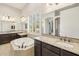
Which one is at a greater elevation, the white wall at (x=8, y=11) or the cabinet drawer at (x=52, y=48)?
the white wall at (x=8, y=11)

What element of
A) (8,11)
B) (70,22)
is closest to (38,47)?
(70,22)

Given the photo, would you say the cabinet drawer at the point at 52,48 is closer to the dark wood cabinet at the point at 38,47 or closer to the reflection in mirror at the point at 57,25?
the dark wood cabinet at the point at 38,47

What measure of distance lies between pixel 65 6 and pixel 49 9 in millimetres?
640

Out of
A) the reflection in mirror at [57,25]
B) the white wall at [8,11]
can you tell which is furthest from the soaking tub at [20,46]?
the reflection in mirror at [57,25]

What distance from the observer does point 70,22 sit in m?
2.22

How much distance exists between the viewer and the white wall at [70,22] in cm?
212

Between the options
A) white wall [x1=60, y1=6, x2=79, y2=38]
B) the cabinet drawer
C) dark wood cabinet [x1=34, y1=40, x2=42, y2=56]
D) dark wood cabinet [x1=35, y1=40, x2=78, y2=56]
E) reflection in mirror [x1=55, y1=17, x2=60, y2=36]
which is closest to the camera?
dark wood cabinet [x1=35, y1=40, x2=78, y2=56]

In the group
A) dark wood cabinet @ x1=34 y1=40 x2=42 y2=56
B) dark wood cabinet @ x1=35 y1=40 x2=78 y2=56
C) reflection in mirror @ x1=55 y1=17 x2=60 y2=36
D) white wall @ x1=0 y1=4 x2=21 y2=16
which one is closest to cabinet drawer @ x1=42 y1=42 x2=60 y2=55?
dark wood cabinet @ x1=35 y1=40 x2=78 y2=56

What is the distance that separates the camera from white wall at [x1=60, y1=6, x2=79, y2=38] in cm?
212

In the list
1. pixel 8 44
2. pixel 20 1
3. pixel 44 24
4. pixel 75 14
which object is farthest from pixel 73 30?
pixel 8 44

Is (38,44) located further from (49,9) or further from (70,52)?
(70,52)

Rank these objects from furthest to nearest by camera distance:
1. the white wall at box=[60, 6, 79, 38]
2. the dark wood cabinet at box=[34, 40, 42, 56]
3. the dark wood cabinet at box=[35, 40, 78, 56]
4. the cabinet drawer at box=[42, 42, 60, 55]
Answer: the dark wood cabinet at box=[34, 40, 42, 56] → the white wall at box=[60, 6, 79, 38] → the cabinet drawer at box=[42, 42, 60, 55] → the dark wood cabinet at box=[35, 40, 78, 56]

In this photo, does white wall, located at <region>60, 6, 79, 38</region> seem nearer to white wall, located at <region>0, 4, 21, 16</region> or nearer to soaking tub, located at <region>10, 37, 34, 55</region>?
soaking tub, located at <region>10, 37, 34, 55</region>

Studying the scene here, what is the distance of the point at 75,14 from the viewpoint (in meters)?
2.13
